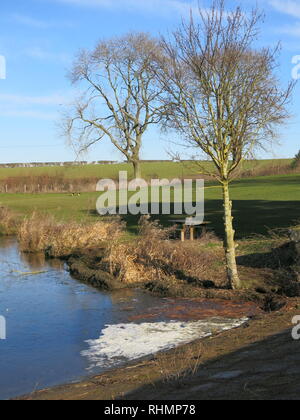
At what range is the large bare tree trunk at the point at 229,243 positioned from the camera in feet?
42.8

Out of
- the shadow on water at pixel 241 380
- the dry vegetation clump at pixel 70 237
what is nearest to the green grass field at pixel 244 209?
the dry vegetation clump at pixel 70 237

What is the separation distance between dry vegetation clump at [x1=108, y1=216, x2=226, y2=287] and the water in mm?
1100

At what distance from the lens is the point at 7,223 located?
30.1 m

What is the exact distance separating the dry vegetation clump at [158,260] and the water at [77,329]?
3.61 feet

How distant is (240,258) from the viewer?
1662 centimetres

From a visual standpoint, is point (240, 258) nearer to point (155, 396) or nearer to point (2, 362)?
point (2, 362)

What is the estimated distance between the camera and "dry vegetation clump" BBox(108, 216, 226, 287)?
1558cm

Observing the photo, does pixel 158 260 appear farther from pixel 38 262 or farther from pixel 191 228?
pixel 38 262

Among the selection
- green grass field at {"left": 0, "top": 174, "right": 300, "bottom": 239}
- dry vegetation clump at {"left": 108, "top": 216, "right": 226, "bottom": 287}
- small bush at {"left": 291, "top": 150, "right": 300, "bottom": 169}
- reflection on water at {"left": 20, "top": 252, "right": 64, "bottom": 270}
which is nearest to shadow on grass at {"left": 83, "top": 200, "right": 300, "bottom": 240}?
green grass field at {"left": 0, "top": 174, "right": 300, "bottom": 239}

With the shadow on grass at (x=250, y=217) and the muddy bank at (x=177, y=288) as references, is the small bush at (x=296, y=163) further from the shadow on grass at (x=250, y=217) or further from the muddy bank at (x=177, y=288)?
the muddy bank at (x=177, y=288)

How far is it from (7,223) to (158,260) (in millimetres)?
16002
